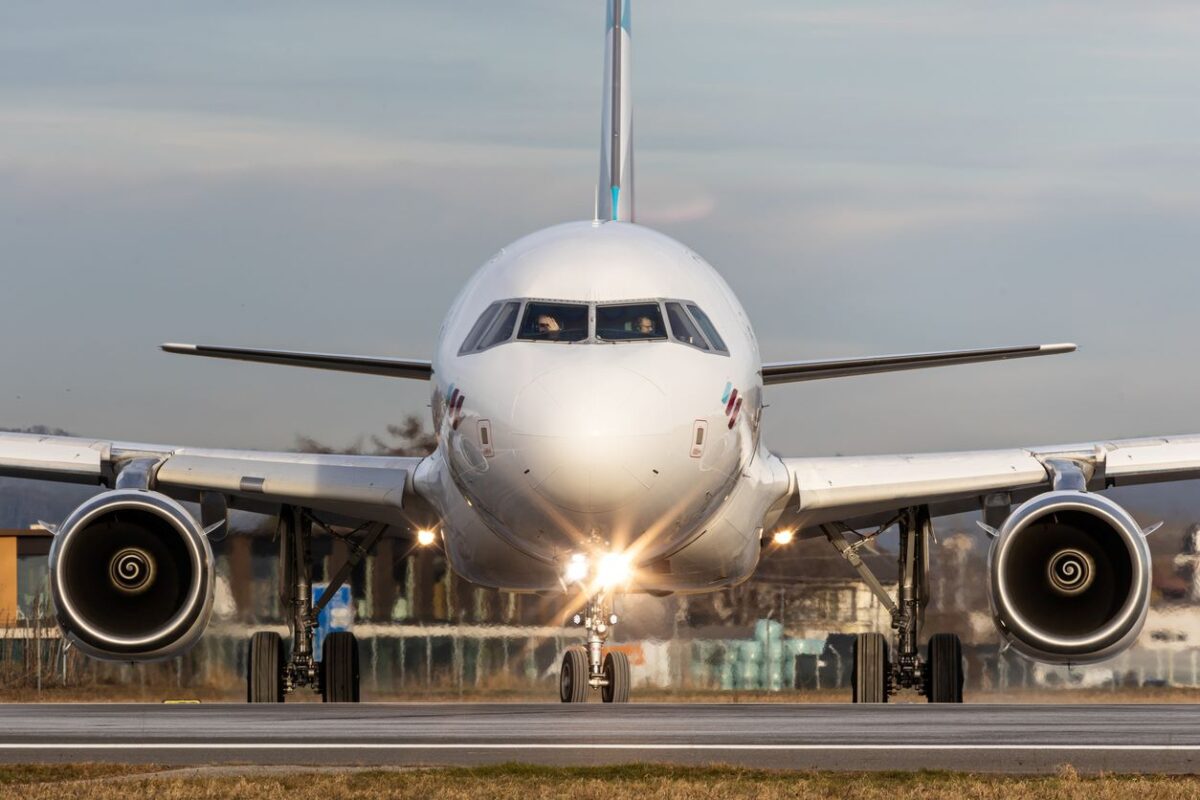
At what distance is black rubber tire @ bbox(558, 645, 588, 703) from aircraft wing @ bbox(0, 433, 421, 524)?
2.56 m

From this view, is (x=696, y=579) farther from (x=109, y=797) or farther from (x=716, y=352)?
(x=109, y=797)

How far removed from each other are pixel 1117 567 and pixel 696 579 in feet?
12.5

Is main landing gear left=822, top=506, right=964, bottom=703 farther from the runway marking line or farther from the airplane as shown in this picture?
the runway marking line

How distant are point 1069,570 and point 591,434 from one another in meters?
6.01

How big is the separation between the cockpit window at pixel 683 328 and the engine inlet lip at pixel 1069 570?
4349 millimetres

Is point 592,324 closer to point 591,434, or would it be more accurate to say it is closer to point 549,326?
point 549,326

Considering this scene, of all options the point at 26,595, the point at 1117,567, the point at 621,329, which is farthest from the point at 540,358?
the point at 26,595

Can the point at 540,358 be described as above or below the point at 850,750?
above

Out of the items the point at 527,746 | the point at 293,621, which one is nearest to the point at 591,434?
the point at 527,746

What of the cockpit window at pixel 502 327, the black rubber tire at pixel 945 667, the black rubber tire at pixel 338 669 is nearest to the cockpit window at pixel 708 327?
the cockpit window at pixel 502 327

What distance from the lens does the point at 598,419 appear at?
560 inches

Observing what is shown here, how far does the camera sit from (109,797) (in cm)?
888

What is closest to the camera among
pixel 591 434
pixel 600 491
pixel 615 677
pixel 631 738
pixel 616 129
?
pixel 631 738

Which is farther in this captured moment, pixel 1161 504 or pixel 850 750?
pixel 1161 504
